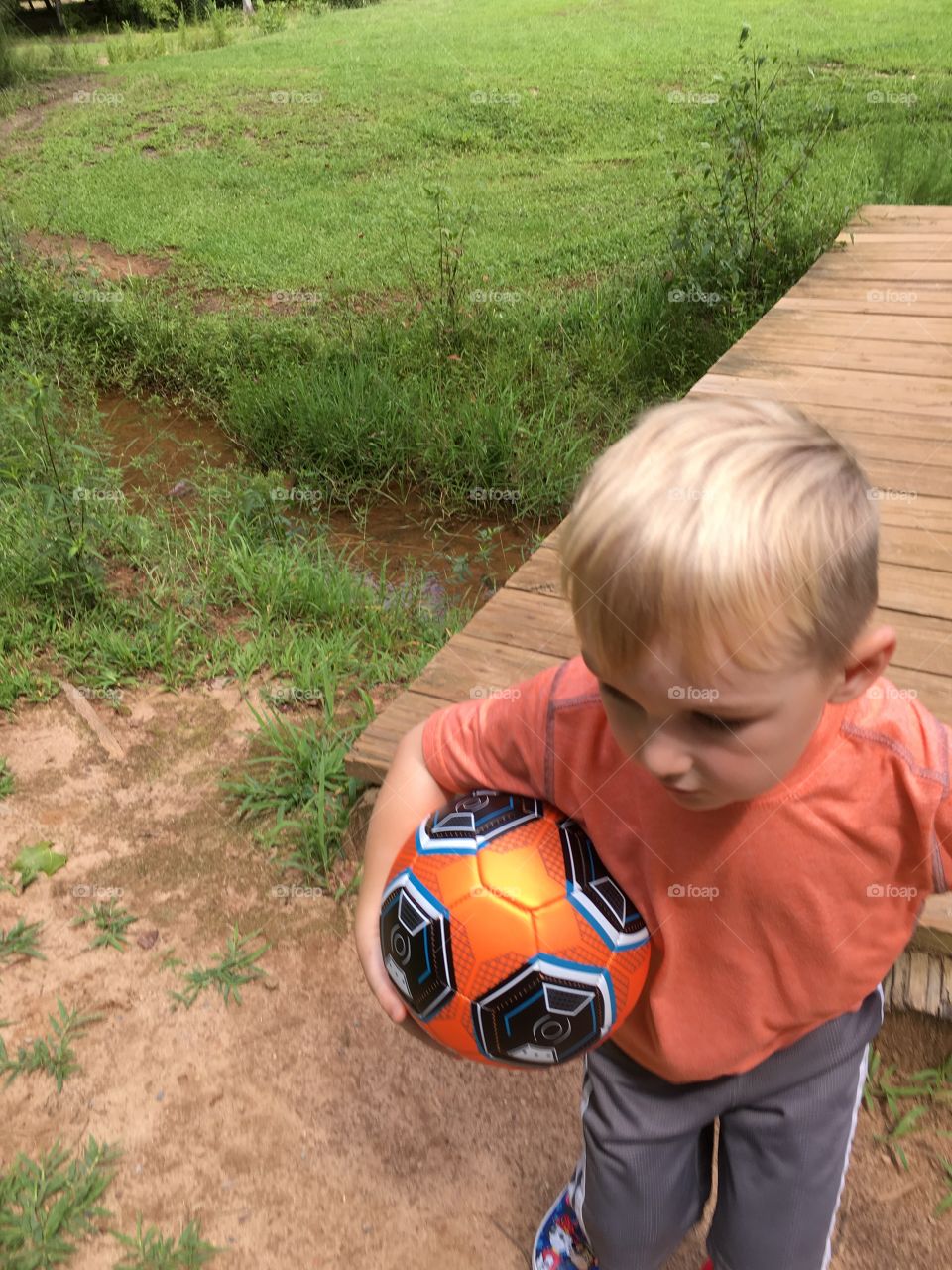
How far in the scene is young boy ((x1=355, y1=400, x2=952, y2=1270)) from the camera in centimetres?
117

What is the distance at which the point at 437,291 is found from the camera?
7020 mm

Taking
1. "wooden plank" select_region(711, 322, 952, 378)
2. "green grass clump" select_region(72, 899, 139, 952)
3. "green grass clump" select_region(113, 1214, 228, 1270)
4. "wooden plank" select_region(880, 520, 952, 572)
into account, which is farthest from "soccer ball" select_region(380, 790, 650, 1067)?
"wooden plank" select_region(711, 322, 952, 378)

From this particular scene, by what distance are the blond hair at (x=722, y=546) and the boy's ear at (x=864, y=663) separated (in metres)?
0.02

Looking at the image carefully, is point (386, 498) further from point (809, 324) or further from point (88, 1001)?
point (88, 1001)

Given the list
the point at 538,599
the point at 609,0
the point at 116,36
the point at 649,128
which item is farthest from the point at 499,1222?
the point at 116,36

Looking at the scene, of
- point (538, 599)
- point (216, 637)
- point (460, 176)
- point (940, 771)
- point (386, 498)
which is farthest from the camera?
point (460, 176)

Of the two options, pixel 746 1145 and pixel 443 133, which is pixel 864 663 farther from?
pixel 443 133

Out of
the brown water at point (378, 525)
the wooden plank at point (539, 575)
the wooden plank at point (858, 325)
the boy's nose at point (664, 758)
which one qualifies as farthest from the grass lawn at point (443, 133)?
the boy's nose at point (664, 758)

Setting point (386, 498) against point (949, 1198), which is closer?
point (949, 1198)

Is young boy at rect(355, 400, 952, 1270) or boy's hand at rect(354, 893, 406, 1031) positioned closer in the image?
young boy at rect(355, 400, 952, 1270)

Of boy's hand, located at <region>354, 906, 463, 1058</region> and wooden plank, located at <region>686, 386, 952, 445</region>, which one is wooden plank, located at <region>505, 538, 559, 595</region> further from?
boy's hand, located at <region>354, 906, 463, 1058</region>

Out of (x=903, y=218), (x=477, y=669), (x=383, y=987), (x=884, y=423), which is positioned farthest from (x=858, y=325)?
(x=383, y=987)

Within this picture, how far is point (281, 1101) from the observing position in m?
2.39

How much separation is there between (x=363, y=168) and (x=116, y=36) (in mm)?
8333
